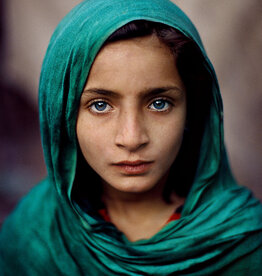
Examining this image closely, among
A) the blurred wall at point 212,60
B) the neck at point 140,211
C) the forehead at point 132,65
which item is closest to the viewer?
the forehead at point 132,65

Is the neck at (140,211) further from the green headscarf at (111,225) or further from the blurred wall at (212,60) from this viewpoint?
the blurred wall at (212,60)

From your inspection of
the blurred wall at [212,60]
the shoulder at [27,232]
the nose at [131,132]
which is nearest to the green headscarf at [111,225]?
the shoulder at [27,232]

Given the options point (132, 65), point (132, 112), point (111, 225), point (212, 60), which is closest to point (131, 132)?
point (132, 112)

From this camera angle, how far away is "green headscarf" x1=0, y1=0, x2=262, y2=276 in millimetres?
1172

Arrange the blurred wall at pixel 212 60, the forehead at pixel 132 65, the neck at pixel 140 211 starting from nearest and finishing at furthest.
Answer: the forehead at pixel 132 65 < the neck at pixel 140 211 < the blurred wall at pixel 212 60

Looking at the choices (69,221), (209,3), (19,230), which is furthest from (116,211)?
(209,3)

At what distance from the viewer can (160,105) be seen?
1197 mm

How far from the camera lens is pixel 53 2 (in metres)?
3.09

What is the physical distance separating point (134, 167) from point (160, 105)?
0.73 feet

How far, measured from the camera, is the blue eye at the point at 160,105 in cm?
119

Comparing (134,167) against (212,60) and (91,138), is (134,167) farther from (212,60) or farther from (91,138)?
(212,60)

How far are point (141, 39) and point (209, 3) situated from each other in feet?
6.63

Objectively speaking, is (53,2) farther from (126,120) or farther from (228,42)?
(126,120)

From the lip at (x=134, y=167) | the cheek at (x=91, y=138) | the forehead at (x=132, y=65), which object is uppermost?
the forehead at (x=132, y=65)
